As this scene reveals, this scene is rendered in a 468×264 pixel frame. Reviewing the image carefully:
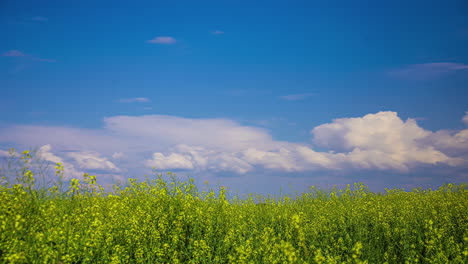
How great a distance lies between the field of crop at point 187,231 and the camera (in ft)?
26.1

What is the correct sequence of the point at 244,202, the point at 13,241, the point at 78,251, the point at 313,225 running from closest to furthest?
the point at 13,241, the point at 78,251, the point at 313,225, the point at 244,202

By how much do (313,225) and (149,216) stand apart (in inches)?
225

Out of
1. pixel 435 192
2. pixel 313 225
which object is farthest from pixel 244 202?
pixel 435 192

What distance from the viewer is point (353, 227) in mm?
12680

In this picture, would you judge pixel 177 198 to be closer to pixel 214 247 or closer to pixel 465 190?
pixel 214 247

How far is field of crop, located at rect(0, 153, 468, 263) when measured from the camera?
26.1ft

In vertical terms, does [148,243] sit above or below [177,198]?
below

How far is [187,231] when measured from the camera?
10.6 meters

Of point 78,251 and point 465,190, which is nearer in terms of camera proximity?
point 78,251

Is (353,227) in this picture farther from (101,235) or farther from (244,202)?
(101,235)

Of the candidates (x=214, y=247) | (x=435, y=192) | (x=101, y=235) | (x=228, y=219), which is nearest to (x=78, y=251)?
(x=101, y=235)

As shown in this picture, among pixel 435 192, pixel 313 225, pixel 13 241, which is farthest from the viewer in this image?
pixel 435 192

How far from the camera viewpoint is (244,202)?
1786 cm

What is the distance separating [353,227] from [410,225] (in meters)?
1.91
